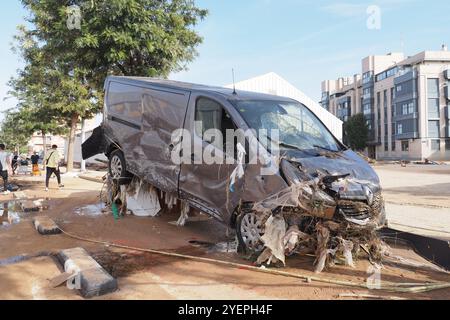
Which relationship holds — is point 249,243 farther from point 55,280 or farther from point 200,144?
point 55,280

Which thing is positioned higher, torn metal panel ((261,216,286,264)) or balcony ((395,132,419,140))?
balcony ((395,132,419,140))

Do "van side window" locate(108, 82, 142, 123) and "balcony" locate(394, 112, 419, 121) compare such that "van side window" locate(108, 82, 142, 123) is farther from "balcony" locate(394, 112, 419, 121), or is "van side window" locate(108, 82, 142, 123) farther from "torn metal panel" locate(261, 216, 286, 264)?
"balcony" locate(394, 112, 419, 121)

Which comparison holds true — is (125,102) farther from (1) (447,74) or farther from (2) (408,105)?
(2) (408,105)

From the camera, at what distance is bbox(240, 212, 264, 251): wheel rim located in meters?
5.27

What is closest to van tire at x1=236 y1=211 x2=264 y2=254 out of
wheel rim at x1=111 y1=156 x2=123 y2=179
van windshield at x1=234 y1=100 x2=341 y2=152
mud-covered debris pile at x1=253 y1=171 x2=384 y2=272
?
mud-covered debris pile at x1=253 y1=171 x2=384 y2=272

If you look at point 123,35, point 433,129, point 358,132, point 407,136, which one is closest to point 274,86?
point 123,35

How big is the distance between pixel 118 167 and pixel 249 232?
405 cm

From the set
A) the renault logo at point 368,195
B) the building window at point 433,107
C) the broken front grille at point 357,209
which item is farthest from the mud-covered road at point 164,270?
the building window at point 433,107

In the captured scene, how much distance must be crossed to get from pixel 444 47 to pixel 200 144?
73883 millimetres

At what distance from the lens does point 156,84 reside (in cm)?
734

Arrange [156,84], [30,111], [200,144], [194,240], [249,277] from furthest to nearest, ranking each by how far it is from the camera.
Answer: [30,111] < [156,84] < [194,240] < [200,144] < [249,277]

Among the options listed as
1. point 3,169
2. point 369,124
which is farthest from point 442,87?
point 3,169

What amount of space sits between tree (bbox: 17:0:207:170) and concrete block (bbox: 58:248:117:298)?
8.20 m

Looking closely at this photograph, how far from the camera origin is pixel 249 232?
5.42 m
